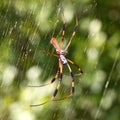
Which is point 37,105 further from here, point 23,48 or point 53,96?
point 23,48

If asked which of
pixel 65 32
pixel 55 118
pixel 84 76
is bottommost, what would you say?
pixel 55 118

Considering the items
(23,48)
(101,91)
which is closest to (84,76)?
(101,91)

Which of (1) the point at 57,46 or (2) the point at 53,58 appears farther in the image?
(2) the point at 53,58

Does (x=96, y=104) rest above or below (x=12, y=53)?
below

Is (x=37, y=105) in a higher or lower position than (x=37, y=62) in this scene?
lower

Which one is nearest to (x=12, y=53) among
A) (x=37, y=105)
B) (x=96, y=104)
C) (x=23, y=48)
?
(x=23, y=48)

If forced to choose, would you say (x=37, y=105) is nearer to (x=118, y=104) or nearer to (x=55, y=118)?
(x=55, y=118)
